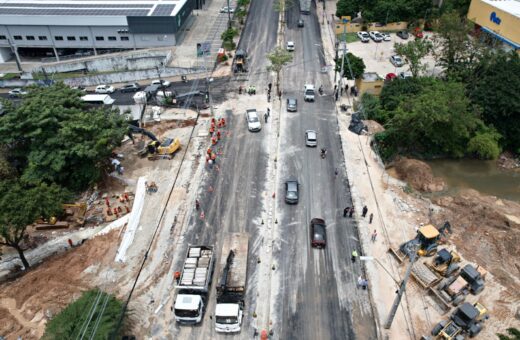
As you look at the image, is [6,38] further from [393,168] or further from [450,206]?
[450,206]

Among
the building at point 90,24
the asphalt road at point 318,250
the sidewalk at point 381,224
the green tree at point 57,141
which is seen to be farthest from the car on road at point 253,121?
the building at point 90,24

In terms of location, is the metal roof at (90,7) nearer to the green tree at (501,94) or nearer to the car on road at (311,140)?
the car on road at (311,140)

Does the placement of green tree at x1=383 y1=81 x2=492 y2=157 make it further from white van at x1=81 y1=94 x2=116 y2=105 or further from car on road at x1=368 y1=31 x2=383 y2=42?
white van at x1=81 y1=94 x2=116 y2=105

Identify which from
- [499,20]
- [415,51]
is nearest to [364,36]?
[415,51]

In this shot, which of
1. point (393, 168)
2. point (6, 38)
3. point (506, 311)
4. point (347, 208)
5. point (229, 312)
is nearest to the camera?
point (229, 312)

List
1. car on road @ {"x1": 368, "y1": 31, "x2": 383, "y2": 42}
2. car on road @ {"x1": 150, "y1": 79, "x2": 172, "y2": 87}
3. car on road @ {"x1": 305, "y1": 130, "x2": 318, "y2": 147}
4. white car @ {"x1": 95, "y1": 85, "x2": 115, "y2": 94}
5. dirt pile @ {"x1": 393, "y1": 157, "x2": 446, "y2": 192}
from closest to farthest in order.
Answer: dirt pile @ {"x1": 393, "y1": 157, "x2": 446, "y2": 192}
car on road @ {"x1": 305, "y1": 130, "x2": 318, "y2": 147}
car on road @ {"x1": 150, "y1": 79, "x2": 172, "y2": 87}
white car @ {"x1": 95, "y1": 85, "x2": 115, "y2": 94}
car on road @ {"x1": 368, "y1": 31, "x2": 383, "y2": 42}

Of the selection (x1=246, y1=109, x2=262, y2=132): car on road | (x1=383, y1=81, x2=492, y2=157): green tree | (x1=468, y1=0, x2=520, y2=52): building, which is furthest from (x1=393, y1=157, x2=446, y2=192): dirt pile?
(x1=468, y1=0, x2=520, y2=52): building

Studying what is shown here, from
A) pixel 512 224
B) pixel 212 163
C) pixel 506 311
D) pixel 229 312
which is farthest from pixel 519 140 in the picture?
pixel 229 312
